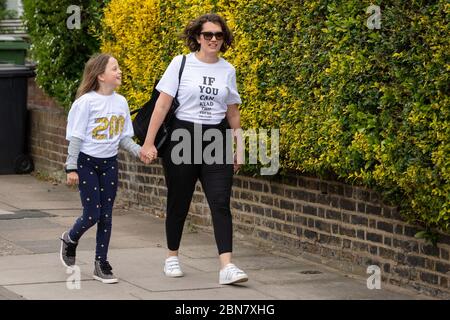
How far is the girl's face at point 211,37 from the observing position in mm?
7750

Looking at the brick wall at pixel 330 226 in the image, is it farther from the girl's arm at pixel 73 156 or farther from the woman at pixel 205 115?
the girl's arm at pixel 73 156

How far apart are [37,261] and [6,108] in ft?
17.8

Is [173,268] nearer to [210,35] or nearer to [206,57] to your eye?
[206,57]

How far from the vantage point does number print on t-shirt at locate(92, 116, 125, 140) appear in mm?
7762

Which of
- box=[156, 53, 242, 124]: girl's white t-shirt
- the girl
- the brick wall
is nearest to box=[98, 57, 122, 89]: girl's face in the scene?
the girl

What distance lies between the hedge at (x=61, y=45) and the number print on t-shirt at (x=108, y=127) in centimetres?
483

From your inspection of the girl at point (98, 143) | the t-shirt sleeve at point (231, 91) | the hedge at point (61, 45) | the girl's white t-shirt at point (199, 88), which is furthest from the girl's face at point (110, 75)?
the hedge at point (61, 45)

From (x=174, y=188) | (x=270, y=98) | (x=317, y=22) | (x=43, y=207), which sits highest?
(x=317, y=22)

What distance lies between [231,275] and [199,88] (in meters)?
1.28

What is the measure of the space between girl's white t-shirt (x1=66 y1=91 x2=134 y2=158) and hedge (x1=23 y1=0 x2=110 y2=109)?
15.9 ft

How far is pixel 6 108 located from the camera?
13.8 metres

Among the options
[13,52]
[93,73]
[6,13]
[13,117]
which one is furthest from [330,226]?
[6,13]
